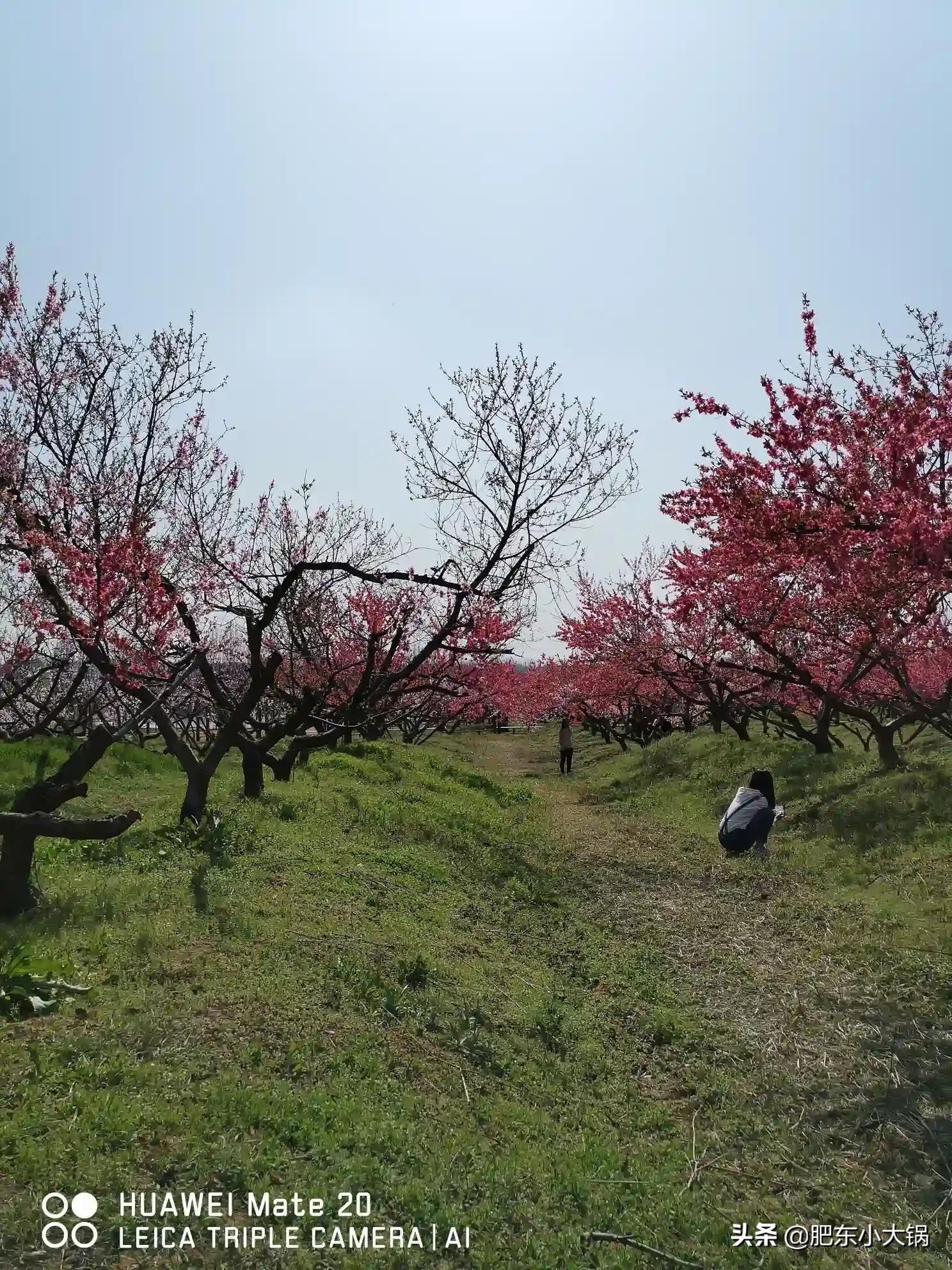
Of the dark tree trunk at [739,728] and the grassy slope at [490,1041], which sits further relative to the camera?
the dark tree trunk at [739,728]

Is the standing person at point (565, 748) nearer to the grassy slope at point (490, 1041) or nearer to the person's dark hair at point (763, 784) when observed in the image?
the person's dark hair at point (763, 784)

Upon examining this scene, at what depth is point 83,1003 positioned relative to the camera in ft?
15.0

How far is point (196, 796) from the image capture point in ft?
30.9

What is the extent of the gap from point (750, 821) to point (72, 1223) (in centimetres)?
921

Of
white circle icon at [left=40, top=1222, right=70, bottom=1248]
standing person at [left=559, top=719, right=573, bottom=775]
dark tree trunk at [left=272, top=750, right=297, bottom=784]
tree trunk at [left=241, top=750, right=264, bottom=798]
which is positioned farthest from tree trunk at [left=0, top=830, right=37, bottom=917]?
standing person at [left=559, top=719, right=573, bottom=775]

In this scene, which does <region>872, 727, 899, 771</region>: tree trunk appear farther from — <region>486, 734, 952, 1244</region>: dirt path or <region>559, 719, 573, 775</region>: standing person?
<region>559, 719, 573, 775</region>: standing person

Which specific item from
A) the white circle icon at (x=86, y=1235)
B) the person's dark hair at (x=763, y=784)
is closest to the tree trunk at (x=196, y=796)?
the white circle icon at (x=86, y=1235)

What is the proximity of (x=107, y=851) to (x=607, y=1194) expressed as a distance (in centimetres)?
602

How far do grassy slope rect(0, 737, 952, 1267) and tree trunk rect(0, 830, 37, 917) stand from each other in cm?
29

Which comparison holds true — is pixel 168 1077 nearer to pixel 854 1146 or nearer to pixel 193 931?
pixel 193 931

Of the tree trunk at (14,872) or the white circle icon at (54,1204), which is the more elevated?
the tree trunk at (14,872)

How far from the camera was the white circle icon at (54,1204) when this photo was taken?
9.84 ft

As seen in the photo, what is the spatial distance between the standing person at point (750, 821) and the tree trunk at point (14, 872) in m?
8.42

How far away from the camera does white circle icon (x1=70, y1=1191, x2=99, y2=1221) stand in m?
3.03
